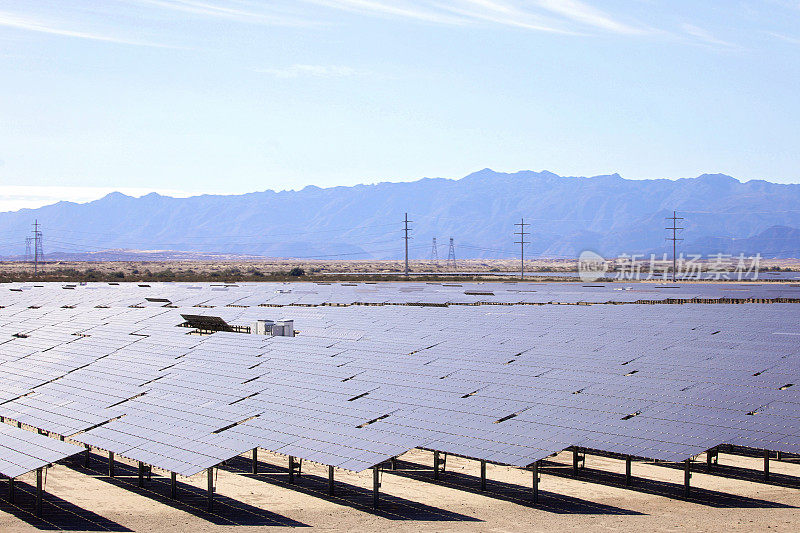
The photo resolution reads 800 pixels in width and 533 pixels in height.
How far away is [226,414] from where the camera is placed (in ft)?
96.5

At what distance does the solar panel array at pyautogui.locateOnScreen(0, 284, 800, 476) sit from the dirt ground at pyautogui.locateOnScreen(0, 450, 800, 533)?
5.95ft

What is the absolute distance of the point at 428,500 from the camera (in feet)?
87.3

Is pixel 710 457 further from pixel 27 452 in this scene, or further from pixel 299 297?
pixel 299 297

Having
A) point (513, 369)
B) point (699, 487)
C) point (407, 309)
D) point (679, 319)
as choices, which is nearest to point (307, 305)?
point (407, 309)

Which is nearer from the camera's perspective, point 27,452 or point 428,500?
point 27,452

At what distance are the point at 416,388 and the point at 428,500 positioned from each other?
17.8ft

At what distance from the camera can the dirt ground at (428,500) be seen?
2381 centimetres

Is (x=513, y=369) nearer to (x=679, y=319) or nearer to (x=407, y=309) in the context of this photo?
(x=679, y=319)

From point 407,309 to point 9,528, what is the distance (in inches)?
1430

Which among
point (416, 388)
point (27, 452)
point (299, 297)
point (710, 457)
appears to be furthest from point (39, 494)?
point (299, 297)

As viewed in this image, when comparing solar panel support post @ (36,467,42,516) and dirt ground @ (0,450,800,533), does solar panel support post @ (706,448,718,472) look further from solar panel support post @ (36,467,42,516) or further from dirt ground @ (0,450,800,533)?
solar panel support post @ (36,467,42,516)

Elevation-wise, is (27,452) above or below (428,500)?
above

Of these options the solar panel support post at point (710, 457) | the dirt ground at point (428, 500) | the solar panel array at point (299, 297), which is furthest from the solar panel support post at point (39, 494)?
the solar panel array at point (299, 297)

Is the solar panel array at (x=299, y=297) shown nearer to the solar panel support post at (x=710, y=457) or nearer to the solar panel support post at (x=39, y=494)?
the solar panel support post at (x=710, y=457)
